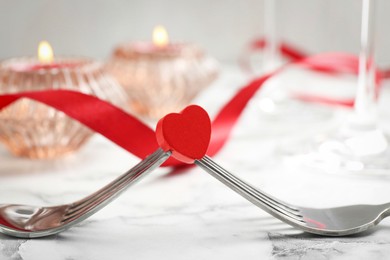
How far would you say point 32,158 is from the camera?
21.9 inches

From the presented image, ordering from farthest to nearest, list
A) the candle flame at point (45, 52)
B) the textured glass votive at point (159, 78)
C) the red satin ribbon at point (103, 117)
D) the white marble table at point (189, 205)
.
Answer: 1. the textured glass votive at point (159, 78)
2. the candle flame at point (45, 52)
3. the red satin ribbon at point (103, 117)
4. the white marble table at point (189, 205)

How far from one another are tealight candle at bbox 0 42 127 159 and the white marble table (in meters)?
0.02

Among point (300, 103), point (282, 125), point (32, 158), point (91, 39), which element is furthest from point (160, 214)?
point (91, 39)

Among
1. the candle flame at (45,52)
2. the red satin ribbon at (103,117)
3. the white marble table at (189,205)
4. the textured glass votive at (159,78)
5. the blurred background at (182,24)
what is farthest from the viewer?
the blurred background at (182,24)

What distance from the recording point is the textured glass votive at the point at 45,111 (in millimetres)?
532

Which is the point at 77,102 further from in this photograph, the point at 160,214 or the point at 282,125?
the point at 282,125

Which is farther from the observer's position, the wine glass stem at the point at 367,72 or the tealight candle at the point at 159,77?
the tealight candle at the point at 159,77

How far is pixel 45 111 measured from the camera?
21.0 inches

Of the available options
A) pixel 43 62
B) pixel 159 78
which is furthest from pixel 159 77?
pixel 43 62

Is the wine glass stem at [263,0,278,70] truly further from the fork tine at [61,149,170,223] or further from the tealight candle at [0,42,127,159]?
the fork tine at [61,149,170,223]

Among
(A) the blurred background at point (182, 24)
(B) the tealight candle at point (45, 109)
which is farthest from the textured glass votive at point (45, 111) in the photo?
(A) the blurred background at point (182, 24)

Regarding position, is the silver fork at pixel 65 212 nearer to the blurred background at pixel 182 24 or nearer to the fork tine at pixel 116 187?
the fork tine at pixel 116 187

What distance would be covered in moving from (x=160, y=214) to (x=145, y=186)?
0.06 meters

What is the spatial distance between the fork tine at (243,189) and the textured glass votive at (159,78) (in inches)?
13.1
